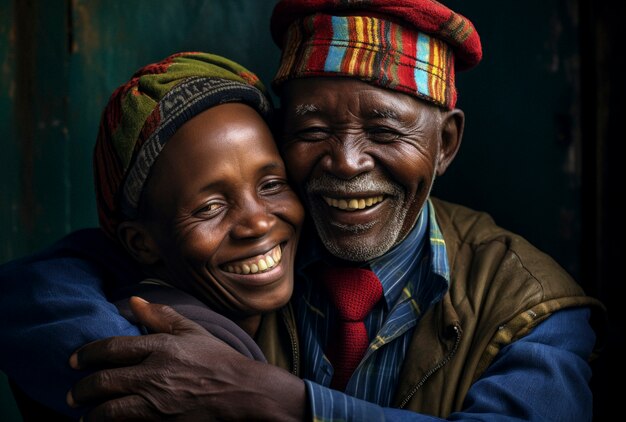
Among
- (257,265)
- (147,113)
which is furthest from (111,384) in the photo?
(147,113)

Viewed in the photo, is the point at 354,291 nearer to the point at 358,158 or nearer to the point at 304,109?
the point at 358,158

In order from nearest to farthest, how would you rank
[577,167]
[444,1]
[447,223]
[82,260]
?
1. [82,260]
2. [447,223]
3. [577,167]
4. [444,1]

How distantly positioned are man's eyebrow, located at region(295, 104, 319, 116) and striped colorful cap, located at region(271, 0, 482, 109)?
100 mm

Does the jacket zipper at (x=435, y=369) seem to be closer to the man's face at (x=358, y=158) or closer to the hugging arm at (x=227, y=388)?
the hugging arm at (x=227, y=388)

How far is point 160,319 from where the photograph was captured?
215 centimetres

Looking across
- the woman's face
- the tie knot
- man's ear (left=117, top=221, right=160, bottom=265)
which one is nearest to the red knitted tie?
the tie knot

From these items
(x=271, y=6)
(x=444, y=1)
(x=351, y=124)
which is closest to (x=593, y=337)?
(x=351, y=124)

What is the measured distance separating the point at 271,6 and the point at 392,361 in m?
1.87

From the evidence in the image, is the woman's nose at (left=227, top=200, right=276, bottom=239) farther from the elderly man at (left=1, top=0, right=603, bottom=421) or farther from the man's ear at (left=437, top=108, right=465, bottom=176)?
the man's ear at (left=437, top=108, right=465, bottom=176)

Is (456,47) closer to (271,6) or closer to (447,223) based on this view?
(447,223)

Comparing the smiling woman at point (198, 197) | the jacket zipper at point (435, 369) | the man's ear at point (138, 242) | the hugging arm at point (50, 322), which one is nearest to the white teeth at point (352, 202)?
the smiling woman at point (198, 197)

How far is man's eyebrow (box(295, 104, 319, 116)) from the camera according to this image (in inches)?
96.3

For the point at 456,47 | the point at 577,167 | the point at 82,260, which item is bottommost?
the point at 82,260

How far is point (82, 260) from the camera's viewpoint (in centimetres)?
255
